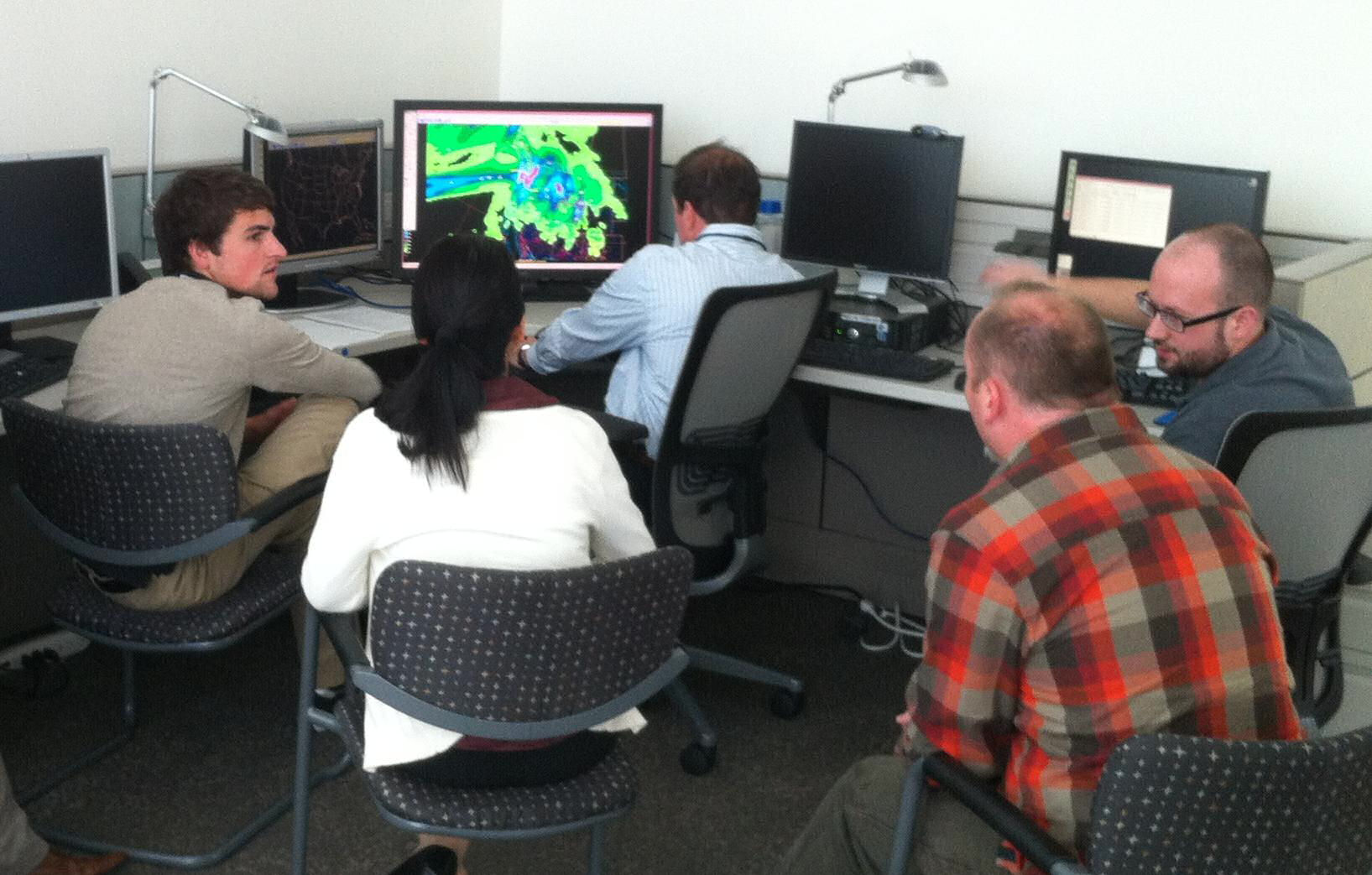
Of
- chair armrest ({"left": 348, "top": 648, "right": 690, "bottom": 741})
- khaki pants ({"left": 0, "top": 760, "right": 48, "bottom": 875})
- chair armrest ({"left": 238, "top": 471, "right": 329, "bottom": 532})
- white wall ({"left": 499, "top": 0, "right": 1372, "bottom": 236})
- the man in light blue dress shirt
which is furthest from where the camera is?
white wall ({"left": 499, "top": 0, "right": 1372, "bottom": 236})

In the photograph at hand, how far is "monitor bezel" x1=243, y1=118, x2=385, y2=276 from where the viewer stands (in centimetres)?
326

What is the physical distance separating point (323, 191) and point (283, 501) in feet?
3.98

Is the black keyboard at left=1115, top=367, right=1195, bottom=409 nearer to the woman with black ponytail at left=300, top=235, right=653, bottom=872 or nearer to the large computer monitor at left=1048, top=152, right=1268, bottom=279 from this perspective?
the large computer monitor at left=1048, top=152, right=1268, bottom=279

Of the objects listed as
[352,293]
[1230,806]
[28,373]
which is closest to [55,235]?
[28,373]

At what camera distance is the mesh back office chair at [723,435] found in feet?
8.97

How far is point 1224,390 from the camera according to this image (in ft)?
7.98

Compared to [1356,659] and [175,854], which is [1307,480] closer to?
[1356,659]

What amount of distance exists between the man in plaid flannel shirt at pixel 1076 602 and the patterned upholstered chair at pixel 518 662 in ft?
1.18

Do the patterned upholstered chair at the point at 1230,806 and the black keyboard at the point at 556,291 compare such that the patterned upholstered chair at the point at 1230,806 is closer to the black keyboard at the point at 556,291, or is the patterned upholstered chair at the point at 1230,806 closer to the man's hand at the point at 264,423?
the man's hand at the point at 264,423

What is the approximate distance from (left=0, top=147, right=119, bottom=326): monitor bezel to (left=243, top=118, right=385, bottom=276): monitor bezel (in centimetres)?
31

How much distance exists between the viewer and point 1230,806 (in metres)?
1.46

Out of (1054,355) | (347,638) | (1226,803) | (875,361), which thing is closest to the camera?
(1226,803)

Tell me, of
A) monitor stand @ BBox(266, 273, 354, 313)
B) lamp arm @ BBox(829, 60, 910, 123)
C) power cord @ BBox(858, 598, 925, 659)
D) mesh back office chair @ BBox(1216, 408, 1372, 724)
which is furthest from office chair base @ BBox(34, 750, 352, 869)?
lamp arm @ BBox(829, 60, 910, 123)

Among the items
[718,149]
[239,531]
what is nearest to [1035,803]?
[239,531]
